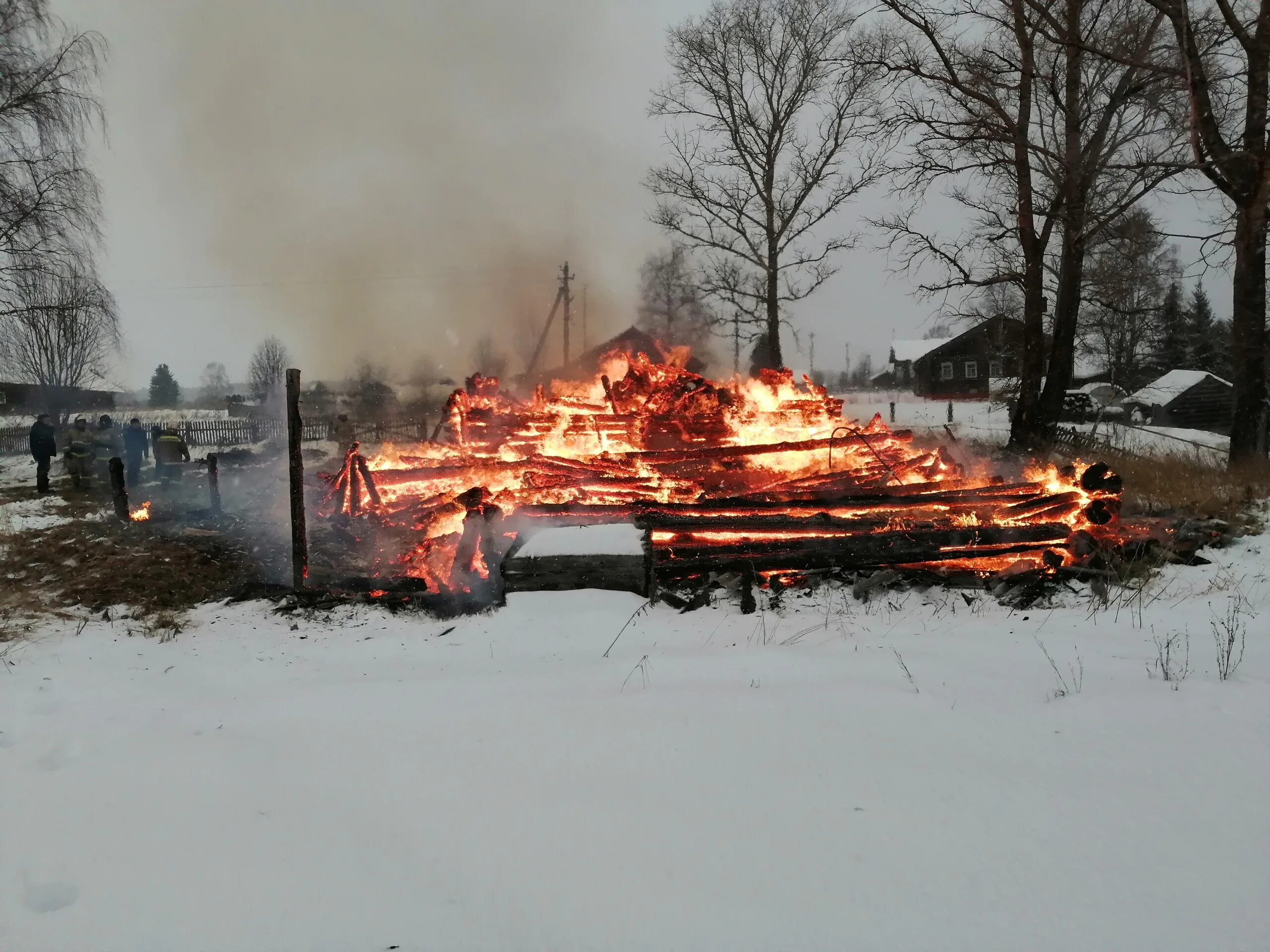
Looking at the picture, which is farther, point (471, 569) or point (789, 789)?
point (471, 569)

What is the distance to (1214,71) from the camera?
39.5 ft

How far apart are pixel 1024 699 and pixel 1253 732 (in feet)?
3.37

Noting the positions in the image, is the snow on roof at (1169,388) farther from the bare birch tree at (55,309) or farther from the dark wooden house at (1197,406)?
the bare birch tree at (55,309)

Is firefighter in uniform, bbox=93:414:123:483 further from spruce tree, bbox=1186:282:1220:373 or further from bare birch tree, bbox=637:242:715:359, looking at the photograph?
spruce tree, bbox=1186:282:1220:373

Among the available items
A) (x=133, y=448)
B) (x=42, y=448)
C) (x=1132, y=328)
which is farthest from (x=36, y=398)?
(x=1132, y=328)

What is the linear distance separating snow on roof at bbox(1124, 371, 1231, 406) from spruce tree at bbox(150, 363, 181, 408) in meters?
87.7

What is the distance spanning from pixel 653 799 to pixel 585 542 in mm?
3607

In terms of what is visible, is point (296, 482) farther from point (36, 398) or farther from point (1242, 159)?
point (36, 398)

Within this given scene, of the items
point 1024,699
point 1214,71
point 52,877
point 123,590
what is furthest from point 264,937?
point 1214,71

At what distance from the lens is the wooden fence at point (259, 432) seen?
90.3ft

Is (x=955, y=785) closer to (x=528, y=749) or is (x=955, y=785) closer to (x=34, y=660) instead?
(x=528, y=749)

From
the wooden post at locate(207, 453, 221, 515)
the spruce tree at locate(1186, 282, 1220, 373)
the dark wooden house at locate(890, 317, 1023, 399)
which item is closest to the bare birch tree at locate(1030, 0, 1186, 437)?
the wooden post at locate(207, 453, 221, 515)

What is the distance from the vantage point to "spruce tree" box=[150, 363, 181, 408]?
74.5m

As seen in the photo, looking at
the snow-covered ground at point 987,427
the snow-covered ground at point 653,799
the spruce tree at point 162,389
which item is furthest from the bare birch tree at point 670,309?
the spruce tree at point 162,389
